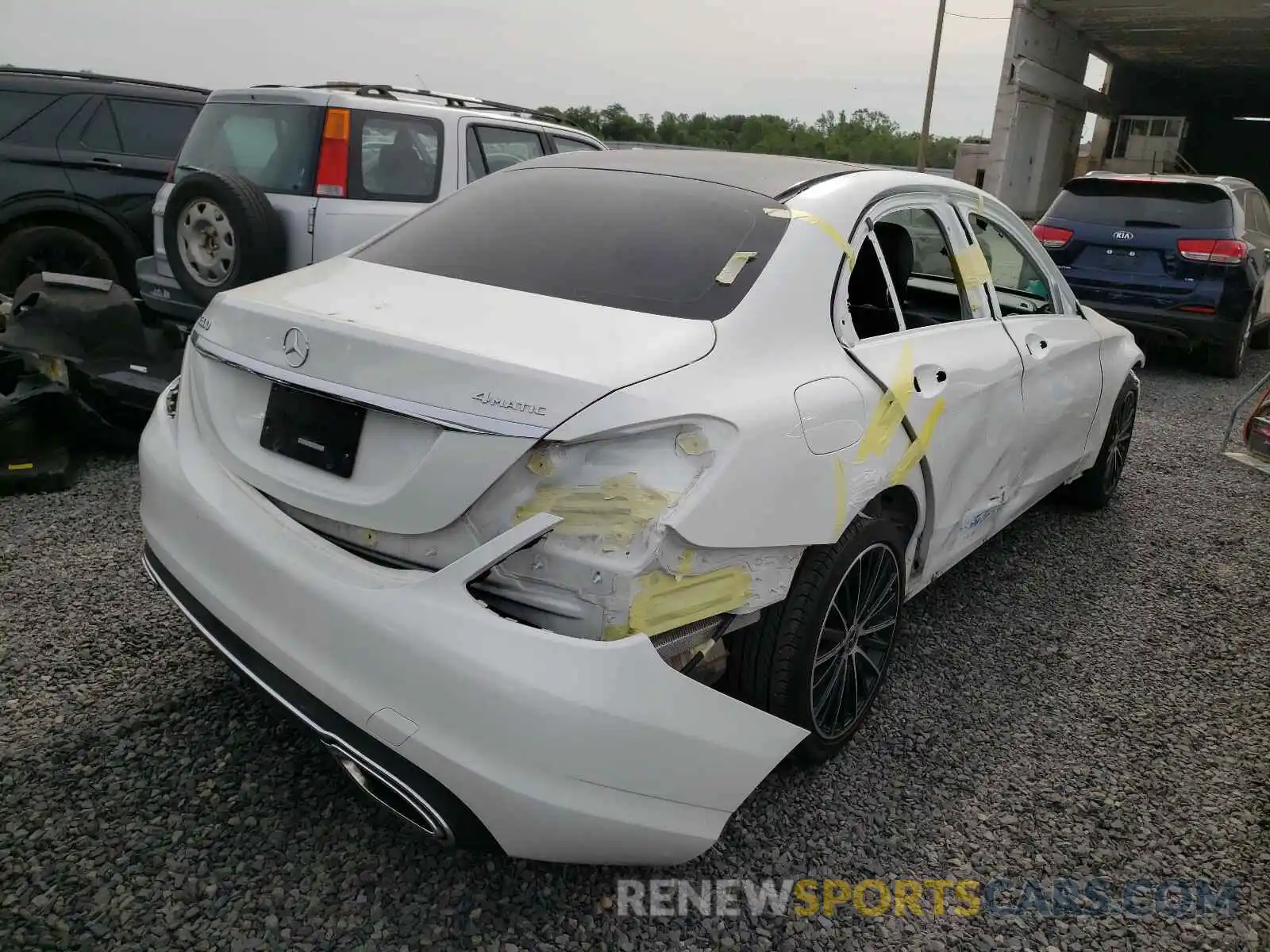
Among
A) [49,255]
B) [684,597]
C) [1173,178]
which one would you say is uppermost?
[1173,178]

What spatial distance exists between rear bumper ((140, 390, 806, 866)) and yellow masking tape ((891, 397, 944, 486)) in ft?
2.62

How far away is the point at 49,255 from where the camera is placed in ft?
20.7

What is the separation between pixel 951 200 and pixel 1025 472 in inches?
43.1

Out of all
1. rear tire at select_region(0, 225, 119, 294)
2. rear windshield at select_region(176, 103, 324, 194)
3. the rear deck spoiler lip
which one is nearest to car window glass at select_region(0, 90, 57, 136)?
rear tire at select_region(0, 225, 119, 294)

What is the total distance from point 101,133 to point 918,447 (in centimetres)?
671

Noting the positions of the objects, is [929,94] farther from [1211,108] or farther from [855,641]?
[855,641]

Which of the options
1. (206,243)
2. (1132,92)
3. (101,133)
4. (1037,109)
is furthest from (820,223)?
(1132,92)

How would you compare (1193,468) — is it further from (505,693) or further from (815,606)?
(505,693)

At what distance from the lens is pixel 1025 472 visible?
11.7 ft

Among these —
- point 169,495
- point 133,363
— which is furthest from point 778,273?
point 133,363

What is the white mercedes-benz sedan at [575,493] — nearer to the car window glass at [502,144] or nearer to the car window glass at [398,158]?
the car window glass at [398,158]

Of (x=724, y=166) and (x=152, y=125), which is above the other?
(x=152, y=125)

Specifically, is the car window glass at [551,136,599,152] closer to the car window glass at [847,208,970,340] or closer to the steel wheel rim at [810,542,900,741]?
the car window glass at [847,208,970,340]

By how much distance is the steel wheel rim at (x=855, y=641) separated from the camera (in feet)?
7.88
